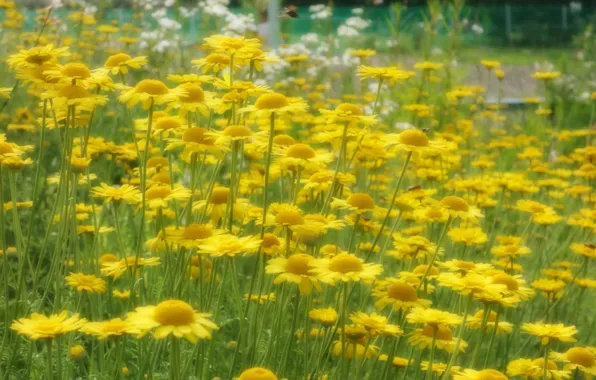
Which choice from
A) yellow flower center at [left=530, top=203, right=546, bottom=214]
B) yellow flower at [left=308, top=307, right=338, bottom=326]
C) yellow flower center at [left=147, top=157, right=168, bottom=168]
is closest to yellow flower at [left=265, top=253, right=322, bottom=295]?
yellow flower at [left=308, top=307, right=338, bottom=326]

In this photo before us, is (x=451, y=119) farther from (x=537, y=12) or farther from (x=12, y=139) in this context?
(x=537, y=12)

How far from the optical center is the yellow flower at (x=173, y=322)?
1.30m

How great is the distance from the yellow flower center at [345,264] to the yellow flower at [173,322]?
0.34 m

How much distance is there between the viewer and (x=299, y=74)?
6145 millimetres

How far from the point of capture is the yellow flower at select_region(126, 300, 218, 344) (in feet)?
4.27

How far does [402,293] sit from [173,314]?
25.6 inches

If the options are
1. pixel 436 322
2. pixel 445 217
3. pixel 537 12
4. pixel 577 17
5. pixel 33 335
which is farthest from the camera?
pixel 537 12

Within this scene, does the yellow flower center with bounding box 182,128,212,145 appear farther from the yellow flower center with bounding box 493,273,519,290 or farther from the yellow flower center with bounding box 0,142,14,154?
the yellow flower center with bounding box 493,273,519,290

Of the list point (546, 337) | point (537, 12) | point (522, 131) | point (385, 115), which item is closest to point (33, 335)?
point (546, 337)

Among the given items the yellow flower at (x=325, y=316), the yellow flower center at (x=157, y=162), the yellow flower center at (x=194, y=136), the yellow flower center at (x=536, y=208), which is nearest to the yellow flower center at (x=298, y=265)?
the yellow flower at (x=325, y=316)

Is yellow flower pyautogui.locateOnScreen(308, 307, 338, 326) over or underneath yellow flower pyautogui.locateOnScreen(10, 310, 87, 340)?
underneath

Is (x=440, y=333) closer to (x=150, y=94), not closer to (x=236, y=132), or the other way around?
(x=236, y=132)

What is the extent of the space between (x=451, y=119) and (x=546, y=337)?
3.67 m

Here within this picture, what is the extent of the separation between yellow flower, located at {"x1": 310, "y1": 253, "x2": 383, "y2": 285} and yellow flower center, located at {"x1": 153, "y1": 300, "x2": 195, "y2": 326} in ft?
1.02
